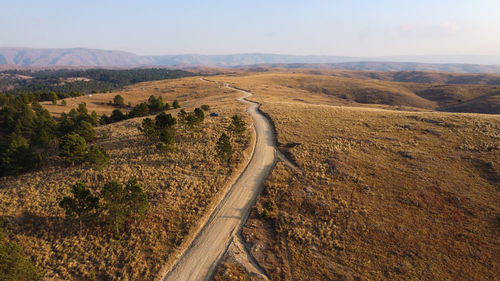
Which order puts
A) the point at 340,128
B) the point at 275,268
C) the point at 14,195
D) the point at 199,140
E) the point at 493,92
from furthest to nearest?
the point at 493,92, the point at 340,128, the point at 199,140, the point at 14,195, the point at 275,268

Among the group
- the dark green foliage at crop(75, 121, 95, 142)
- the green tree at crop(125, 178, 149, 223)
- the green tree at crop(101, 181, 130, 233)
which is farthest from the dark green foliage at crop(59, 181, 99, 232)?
the dark green foliage at crop(75, 121, 95, 142)

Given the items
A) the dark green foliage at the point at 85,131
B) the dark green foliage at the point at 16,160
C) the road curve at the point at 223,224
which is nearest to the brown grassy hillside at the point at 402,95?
the road curve at the point at 223,224

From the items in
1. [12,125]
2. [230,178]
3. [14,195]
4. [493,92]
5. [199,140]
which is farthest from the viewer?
[493,92]

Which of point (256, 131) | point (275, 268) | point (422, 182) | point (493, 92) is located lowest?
point (275, 268)

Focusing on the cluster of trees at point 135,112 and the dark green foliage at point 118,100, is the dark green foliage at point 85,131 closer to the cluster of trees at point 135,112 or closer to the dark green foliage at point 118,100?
the cluster of trees at point 135,112

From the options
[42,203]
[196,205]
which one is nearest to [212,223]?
[196,205]

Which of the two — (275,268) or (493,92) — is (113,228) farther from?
(493,92)

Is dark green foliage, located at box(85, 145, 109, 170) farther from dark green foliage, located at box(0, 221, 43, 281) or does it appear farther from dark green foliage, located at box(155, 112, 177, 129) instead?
dark green foliage, located at box(0, 221, 43, 281)

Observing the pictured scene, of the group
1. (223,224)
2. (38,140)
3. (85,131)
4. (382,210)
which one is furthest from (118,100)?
(382,210)
